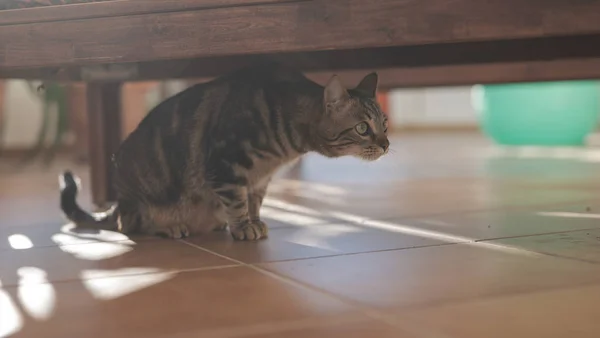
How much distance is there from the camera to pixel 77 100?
16.0 feet

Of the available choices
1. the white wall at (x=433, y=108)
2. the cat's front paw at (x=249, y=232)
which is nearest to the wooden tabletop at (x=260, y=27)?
the cat's front paw at (x=249, y=232)

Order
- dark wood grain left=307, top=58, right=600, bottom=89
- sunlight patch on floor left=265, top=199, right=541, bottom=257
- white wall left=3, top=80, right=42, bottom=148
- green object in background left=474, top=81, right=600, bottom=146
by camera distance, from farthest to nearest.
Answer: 1. white wall left=3, top=80, right=42, bottom=148
2. green object in background left=474, top=81, right=600, bottom=146
3. dark wood grain left=307, top=58, right=600, bottom=89
4. sunlight patch on floor left=265, top=199, right=541, bottom=257

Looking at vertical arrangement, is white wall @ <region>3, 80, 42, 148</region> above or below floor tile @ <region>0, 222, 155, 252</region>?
above

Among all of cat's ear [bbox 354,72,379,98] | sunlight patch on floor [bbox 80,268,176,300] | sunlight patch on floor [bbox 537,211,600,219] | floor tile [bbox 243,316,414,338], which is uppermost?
cat's ear [bbox 354,72,379,98]

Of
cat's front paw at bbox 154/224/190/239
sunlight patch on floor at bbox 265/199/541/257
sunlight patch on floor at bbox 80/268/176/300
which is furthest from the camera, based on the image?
cat's front paw at bbox 154/224/190/239

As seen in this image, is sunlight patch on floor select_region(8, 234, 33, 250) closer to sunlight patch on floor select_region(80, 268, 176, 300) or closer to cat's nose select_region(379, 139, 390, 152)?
sunlight patch on floor select_region(80, 268, 176, 300)

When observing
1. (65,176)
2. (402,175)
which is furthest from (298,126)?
(402,175)

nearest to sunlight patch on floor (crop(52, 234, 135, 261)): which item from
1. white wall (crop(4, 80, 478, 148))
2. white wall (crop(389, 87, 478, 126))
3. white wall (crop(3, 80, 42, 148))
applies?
white wall (crop(3, 80, 42, 148))

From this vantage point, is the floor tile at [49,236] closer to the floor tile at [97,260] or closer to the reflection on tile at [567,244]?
the floor tile at [97,260]

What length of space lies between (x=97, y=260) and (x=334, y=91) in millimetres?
573

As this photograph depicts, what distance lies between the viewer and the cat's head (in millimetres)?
1595

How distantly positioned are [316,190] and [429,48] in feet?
3.00

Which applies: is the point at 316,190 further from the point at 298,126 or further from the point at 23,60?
the point at 23,60

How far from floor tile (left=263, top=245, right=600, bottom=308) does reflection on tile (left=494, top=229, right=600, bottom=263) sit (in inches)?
2.0
